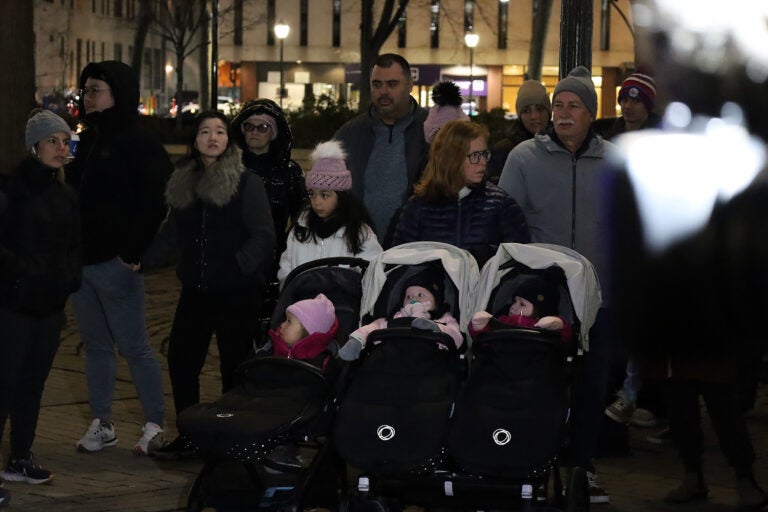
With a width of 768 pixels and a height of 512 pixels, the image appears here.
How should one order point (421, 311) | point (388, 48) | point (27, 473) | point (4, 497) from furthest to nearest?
1. point (388, 48)
2. point (27, 473)
3. point (4, 497)
4. point (421, 311)

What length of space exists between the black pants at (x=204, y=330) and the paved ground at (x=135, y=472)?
18.9 inches

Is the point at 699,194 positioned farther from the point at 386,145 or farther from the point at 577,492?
the point at 386,145

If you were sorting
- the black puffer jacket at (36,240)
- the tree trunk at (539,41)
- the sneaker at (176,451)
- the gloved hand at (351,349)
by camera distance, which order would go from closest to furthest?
the gloved hand at (351,349), the black puffer jacket at (36,240), the sneaker at (176,451), the tree trunk at (539,41)

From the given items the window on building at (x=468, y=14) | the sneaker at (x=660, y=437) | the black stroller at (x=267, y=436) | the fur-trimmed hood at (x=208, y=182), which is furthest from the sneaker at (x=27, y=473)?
the window on building at (x=468, y=14)

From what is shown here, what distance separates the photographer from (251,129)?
318 inches

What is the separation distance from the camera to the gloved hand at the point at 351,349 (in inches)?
242

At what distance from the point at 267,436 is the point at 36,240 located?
2.15m

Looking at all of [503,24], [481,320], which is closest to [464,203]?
[481,320]

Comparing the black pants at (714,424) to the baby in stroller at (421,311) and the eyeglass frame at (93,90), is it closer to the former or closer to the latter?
the baby in stroller at (421,311)

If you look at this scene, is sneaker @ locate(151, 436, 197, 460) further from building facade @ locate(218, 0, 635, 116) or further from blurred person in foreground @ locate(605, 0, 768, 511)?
building facade @ locate(218, 0, 635, 116)

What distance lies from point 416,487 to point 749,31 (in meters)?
4.28

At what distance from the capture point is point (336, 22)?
98.7 metres

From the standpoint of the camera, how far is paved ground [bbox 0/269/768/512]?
22.5ft

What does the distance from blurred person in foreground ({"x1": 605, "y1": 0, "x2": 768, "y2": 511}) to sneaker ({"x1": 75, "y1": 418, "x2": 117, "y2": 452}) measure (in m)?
6.40
